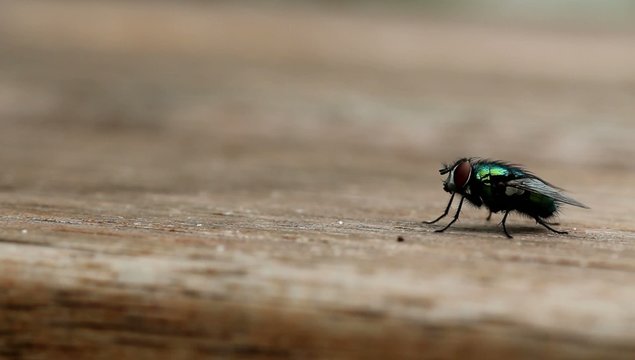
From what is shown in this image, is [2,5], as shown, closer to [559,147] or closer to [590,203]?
[559,147]

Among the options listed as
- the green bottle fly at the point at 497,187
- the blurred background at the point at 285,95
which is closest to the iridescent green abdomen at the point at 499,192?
the green bottle fly at the point at 497,187

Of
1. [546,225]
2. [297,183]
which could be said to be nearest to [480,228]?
[546,225]

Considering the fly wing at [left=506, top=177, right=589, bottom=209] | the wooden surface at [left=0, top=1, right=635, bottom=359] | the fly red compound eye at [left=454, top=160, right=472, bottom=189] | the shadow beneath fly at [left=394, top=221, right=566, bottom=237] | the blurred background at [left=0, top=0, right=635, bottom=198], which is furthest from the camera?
the blurred background at [left=0, top=0, right=635, bottom=198]

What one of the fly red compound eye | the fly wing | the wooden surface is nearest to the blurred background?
the wooden surface

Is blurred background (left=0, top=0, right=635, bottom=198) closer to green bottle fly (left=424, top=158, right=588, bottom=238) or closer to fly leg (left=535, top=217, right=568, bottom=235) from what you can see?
green bottle fly (left=424, top=158, right=588, bottom=238)

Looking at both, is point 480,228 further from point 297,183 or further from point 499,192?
point 297,183

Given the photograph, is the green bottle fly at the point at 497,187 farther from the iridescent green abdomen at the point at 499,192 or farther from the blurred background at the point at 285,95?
the blurred background at the point at 285,95
